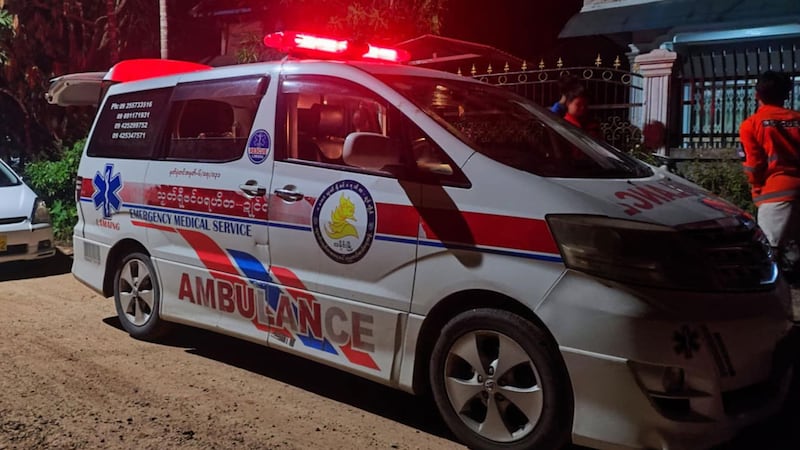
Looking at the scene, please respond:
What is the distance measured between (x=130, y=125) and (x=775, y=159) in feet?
15.5

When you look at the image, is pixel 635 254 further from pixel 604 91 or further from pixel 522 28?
pixel 522 28

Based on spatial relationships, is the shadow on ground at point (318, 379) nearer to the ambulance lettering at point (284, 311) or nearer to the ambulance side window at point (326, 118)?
the ambulance lettering at point (284, 311)

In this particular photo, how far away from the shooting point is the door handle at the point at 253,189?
14.5 feet

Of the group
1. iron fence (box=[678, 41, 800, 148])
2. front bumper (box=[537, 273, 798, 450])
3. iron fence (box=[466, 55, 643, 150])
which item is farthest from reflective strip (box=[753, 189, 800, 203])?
iron fence (box=[678, 41, 800, 148])

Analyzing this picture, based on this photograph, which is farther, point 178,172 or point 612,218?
point 178,172

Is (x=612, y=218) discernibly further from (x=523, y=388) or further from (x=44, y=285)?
(x=44, y=285)

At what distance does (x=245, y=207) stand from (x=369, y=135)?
115 centimetres

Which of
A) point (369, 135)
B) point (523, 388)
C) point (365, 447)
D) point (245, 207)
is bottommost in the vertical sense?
point (365, 447)

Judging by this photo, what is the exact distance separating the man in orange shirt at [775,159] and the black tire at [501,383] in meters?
2.89

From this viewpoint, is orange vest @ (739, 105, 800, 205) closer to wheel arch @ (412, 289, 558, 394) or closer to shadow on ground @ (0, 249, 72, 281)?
wheel arch @ (412, 289, 558, 394)

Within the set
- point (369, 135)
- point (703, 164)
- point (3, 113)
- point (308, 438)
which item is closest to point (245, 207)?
point (369, 135)

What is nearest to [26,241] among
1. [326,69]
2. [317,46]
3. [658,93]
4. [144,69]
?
[144,69]

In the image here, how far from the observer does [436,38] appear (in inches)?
400

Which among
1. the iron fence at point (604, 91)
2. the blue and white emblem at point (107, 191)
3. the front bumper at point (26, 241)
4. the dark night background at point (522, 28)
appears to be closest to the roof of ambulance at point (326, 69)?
the blue and white emblem at point (107, 191)
